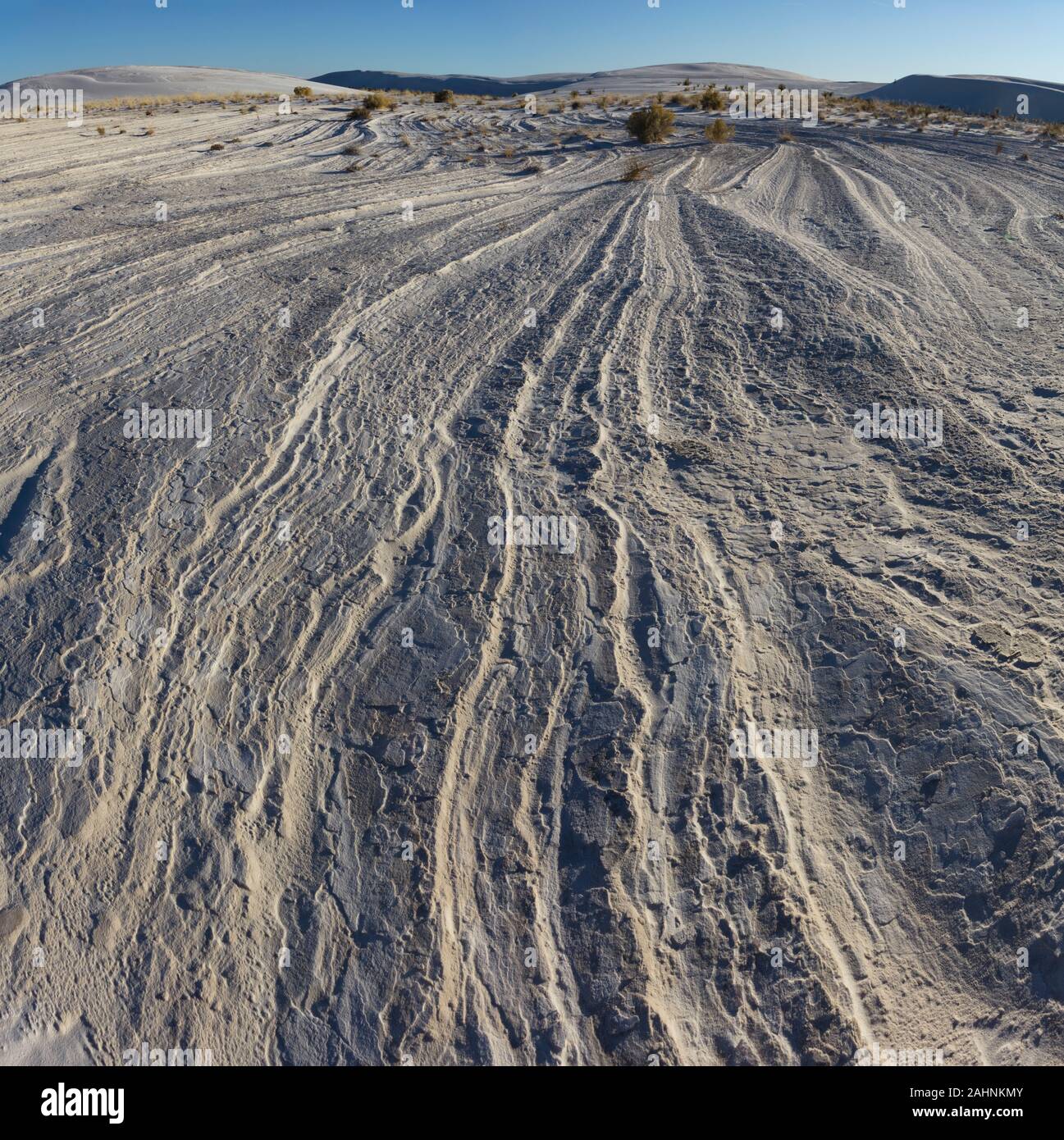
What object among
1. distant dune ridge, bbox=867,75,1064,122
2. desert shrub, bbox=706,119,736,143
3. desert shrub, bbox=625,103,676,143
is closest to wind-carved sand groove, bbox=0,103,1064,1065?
desert shrub, bbox=625,103,676,143

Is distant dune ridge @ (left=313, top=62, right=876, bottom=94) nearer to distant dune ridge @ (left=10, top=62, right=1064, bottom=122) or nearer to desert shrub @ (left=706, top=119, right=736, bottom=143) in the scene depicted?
distant dune ridge @ (left=10, top=62, right=1064, bottom=122)

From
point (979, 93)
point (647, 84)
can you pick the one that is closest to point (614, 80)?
point (647, 84)

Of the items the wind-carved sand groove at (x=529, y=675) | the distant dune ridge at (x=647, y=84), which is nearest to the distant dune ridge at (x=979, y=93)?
the distant dune ridge at (x=647, y=84)

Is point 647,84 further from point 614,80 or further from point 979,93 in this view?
point 979,93

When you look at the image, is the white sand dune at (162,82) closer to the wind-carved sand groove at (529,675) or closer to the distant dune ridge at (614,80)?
the distant dune ridge at (614,80)

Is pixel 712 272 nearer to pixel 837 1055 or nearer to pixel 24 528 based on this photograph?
pixel 24 528

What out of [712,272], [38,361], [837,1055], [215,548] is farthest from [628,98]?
[837,1055]
